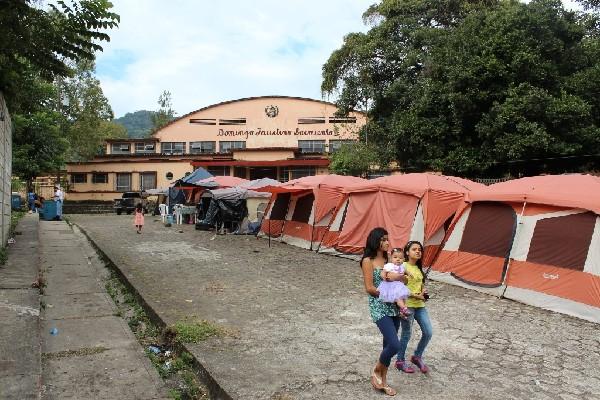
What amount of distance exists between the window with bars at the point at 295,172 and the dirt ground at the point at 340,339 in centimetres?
2341

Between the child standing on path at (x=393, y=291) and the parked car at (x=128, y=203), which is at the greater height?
the child standing on path at (x=393, y=291)

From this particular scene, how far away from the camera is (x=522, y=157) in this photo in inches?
580

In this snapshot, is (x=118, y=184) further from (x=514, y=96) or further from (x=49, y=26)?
(x=49, y=26)

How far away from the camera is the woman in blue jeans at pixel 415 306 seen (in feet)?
15.1

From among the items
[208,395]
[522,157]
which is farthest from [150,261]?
[522,157]

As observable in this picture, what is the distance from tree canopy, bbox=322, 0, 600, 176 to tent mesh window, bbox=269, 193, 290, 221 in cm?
463

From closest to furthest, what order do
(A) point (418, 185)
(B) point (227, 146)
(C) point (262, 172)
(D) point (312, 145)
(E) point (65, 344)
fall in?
1. (E) point (65, 344)
2. (A) point (418, 185)
3. (C) point (262, 172)
4. (D) point (312, 145)
5. (B) point (227, 146)

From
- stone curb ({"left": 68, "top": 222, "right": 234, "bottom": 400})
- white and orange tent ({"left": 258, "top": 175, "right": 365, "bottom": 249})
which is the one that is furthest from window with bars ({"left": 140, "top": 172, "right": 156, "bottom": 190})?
stone curb ({"left": 68, "top": 222, "right": 234, "bottom": 400})

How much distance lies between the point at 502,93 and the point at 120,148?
33.5m

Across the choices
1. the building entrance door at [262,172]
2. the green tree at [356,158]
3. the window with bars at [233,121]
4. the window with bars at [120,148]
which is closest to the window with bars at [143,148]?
the window with bars at [120,148]

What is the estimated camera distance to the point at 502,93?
587 inches

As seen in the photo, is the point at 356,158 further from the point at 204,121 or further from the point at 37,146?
the point at 204,121

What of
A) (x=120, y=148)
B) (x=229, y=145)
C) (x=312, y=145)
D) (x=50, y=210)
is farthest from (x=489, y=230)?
(x=120, y=148)

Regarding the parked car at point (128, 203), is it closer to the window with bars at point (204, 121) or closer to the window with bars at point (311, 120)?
the window with bars at point (204, 121)
